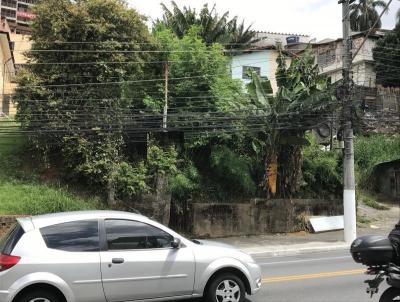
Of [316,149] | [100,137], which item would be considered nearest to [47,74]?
[100,137]

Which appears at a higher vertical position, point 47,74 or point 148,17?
point 148,17

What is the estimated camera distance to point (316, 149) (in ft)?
84.6

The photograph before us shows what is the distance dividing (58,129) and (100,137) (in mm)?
1639

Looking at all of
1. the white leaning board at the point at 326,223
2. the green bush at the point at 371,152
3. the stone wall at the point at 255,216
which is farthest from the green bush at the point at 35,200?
the green bush at the point at 371,152

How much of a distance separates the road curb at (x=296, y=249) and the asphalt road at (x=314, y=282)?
309 centimetres

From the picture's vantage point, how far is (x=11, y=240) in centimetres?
691

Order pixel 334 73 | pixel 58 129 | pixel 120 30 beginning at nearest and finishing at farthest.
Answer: pixel 58 129 < pixel 120 30 < pixel 334 73

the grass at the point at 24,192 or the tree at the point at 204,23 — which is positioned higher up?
the tree at the point at 204,23

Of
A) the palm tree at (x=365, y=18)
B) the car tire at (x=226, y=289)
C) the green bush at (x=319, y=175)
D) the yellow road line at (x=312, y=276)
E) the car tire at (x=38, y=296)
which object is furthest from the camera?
the palm tree at (x=365, y=18)

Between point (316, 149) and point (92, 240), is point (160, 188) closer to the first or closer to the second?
point (316, 149)

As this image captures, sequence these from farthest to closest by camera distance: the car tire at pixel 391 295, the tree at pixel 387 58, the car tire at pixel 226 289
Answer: the tree at pixel 387 58 → the car tire at pixel 226 289 → the car tire at pixel 391 295

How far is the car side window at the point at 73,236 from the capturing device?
22.8ft

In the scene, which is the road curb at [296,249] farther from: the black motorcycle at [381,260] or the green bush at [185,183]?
the black motorcycle at [381,260]

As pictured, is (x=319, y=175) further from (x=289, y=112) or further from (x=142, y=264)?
(x=142, y=264)
